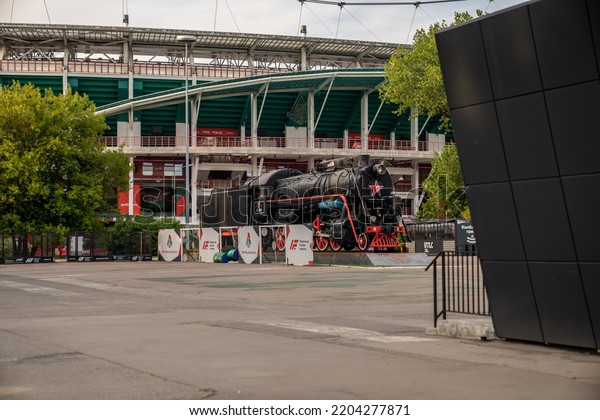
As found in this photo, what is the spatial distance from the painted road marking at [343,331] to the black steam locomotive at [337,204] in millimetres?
25473

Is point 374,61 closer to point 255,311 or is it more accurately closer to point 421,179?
point 421,179

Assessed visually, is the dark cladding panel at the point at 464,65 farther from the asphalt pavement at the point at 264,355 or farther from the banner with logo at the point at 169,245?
the banner with logo at the point at 169,245

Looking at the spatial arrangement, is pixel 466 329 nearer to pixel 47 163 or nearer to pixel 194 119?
pixel 47 163

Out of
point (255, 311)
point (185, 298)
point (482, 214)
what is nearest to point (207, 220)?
point (185, 298)

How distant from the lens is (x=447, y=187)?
2499 inches

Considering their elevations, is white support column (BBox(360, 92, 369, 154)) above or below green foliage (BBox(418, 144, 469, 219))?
above

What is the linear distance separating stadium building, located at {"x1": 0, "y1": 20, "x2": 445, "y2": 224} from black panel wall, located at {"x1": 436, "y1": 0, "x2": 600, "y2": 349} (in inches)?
2817

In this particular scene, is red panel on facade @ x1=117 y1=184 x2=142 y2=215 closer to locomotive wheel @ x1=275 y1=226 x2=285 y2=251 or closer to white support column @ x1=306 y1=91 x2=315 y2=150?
white support column @ x1=306 y1=91 x2=315 y2=150

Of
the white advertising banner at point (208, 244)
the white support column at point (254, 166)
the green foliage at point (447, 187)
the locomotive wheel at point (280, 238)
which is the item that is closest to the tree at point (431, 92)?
the green foliage at point (447, 187)

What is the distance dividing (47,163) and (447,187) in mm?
28956

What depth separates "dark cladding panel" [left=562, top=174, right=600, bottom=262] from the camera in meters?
10.1

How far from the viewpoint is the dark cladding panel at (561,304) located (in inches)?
418

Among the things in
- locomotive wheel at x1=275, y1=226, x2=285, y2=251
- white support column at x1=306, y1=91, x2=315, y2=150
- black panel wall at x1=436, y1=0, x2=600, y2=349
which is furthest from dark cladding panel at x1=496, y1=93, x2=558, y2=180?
white support column at x1=306, y1=91, x2=315, y2=150

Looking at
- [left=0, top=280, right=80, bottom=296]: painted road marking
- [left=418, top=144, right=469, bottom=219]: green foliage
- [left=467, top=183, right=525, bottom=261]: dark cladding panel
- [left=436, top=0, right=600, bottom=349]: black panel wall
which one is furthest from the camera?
[left=418, top=144, right=469, bottom=219]: green foliage
